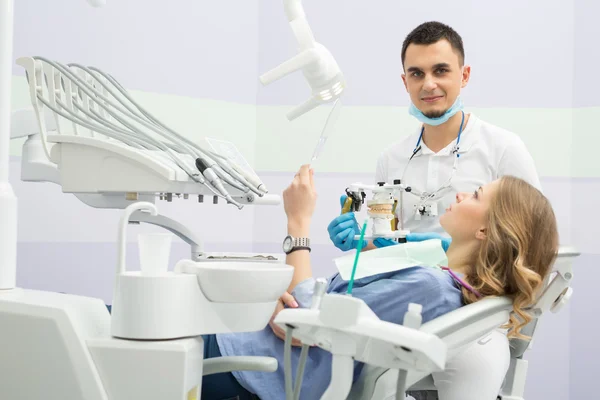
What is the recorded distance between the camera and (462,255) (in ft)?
5.17

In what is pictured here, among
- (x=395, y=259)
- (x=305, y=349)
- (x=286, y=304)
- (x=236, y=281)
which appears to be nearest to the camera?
(x=305, y=349)

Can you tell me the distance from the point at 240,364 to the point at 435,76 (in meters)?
1.40

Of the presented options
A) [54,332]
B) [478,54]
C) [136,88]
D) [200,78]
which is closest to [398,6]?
[478,54]

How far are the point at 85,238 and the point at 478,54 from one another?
6.99ft

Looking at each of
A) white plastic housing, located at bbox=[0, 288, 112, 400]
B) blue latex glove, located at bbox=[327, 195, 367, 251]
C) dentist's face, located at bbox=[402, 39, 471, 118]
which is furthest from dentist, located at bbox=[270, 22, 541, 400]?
white plastic housing, located at bbox=[0, 288, 112, 400]

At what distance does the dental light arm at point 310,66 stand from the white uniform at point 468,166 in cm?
76

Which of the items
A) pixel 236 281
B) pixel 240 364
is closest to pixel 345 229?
pixel 240 364

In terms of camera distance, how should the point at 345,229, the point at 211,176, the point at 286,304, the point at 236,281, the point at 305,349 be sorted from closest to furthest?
the point at 305,349, the point at 236,281, the point at 211,176, the point at 286,304, the point at 345,229

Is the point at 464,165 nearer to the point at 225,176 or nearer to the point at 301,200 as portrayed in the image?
the point at 301,200

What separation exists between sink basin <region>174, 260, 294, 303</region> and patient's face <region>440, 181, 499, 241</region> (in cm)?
56

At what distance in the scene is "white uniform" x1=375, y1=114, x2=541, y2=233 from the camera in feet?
7.36

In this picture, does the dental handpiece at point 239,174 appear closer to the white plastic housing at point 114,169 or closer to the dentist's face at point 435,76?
the white plastic housing at point 114,169

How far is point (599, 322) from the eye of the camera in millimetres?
3111

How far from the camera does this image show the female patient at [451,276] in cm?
139
